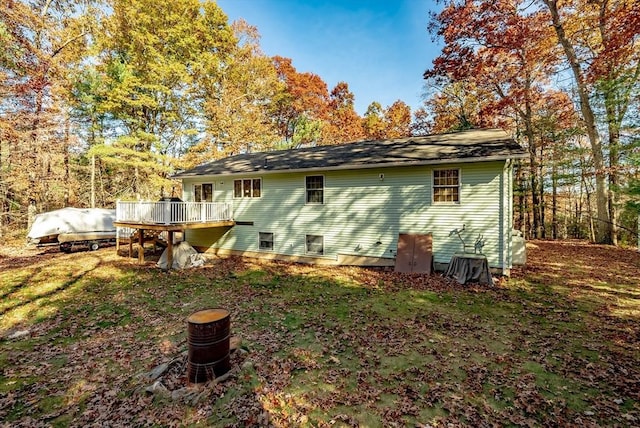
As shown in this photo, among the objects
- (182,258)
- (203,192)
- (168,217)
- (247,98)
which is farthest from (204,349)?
(247,98)

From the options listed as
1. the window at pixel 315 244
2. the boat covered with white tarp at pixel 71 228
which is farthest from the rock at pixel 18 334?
the boat covered with white tarp at pixel 71 228

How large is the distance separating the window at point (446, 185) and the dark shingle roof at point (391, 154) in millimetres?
626

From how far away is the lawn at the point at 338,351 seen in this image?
365cm

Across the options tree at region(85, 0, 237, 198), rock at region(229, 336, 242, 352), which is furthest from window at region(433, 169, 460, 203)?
tree at region(85, 0, 237, 198)

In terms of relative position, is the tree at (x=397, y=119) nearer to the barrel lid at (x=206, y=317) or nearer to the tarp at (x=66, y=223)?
the tarp at (x=66, y=223)

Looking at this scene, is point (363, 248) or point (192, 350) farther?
point (363, 248)

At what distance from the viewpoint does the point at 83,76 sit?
753 inches

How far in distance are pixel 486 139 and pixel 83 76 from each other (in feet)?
80.3

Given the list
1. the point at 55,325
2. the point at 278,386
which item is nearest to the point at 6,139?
the point at 55,325

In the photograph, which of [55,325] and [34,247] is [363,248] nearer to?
[55,325]

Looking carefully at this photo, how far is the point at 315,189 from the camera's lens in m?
12.1

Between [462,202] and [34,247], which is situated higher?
[462,202]

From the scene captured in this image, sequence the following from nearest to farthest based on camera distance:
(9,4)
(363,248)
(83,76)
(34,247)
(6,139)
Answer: (363,248) < (9,4) < (6,139) < (34,247) < (83,76)

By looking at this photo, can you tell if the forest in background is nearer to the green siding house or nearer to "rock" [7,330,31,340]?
the green siding house
